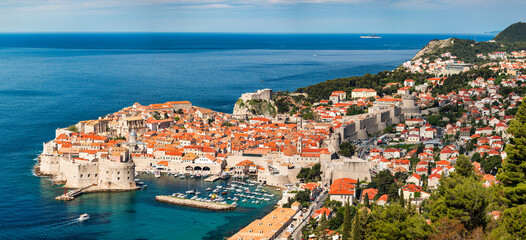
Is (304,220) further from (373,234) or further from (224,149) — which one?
(224,149)

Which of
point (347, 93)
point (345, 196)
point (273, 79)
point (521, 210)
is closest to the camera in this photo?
point (521, 210)

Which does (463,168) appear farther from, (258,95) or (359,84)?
(359,84)

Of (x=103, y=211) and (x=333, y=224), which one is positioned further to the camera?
(x=103, y=211)

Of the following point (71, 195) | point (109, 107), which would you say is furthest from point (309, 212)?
point (109, 107)

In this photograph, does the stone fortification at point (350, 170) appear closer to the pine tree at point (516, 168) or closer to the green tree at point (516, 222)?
the pine tree at point (516, 168)

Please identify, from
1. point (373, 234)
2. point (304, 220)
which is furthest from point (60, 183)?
point (373, 234)

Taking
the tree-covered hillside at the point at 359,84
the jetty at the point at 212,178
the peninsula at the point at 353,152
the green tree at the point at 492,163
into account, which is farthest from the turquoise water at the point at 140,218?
the tree-covered hillside at the point at 359,84

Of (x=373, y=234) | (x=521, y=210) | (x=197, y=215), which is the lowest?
(x=197, y=215)
